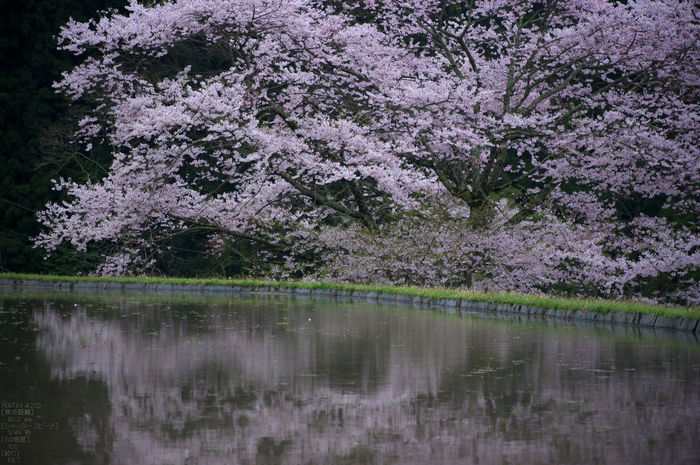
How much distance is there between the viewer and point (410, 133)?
744 inches

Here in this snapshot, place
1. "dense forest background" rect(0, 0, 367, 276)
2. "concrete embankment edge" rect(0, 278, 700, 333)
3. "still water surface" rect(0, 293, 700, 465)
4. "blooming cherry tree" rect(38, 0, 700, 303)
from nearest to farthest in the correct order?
"still water surface" rect(0, 293, 700, 465) < "concrete embankment edge" rect(0, 278, 700, 333) < "blooming cherry tree" rect(38, 0, 700, 303) < "dense forest background" rect(0, 0, 367, 276)

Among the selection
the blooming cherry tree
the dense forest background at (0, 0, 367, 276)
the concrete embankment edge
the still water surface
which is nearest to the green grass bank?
the concrete embankment edge

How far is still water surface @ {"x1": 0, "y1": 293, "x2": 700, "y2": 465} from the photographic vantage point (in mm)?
4316

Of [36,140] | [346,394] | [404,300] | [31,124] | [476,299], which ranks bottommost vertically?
[346,394]

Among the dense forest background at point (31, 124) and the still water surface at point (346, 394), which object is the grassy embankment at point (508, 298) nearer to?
the still water surface at point (346, 394)

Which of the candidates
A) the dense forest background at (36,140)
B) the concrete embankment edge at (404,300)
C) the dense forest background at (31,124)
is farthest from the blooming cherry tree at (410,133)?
the dense forest background at (31,124)

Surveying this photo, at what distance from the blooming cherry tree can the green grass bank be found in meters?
1.89

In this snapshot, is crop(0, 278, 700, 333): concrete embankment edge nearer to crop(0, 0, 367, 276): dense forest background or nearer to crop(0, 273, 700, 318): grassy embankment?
crop(0, 273, 700, 318): grassy embankment

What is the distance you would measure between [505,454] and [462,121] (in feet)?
49.3

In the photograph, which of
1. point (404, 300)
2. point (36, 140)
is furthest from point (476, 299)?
point (36, 140)

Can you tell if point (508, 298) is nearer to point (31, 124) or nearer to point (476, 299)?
point (476, 299)

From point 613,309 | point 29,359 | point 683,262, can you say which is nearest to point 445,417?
point 29,359

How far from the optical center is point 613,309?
445 inches

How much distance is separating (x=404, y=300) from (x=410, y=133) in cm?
529
